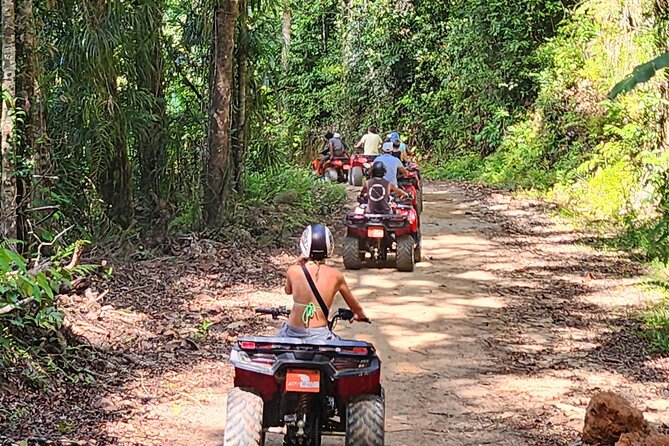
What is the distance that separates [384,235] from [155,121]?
3.77 metres

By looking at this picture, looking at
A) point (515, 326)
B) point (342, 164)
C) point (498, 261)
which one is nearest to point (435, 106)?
point (342, 164)

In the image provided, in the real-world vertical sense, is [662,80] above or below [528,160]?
above

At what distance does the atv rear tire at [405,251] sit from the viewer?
10.5 metres

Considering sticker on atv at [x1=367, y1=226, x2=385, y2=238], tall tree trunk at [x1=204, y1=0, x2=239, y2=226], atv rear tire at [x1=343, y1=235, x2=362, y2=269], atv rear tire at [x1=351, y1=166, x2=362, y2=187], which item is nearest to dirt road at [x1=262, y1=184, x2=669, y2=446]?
atv rear tire at [x1=343, y1=235, x2=362, y2=269]

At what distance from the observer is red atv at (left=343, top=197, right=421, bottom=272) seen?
10.5 metres

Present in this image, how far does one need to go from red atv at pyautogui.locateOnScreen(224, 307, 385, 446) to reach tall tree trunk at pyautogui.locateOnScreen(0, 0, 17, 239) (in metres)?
3.46

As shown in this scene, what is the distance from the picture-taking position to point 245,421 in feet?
14.3

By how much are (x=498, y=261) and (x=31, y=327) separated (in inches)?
283

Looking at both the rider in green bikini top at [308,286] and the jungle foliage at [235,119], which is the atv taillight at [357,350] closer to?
the rider in green bikini top at [308,286]

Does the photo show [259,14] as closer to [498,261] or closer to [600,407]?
[498,261]

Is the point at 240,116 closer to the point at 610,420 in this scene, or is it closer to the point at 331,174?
the point at 331,174

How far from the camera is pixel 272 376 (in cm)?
429

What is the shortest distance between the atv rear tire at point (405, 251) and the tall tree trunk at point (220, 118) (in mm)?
3065

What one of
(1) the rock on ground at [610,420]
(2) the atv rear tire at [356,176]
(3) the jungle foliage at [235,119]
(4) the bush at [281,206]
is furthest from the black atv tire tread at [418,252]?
(2) the atv rear tire at [356,176]
